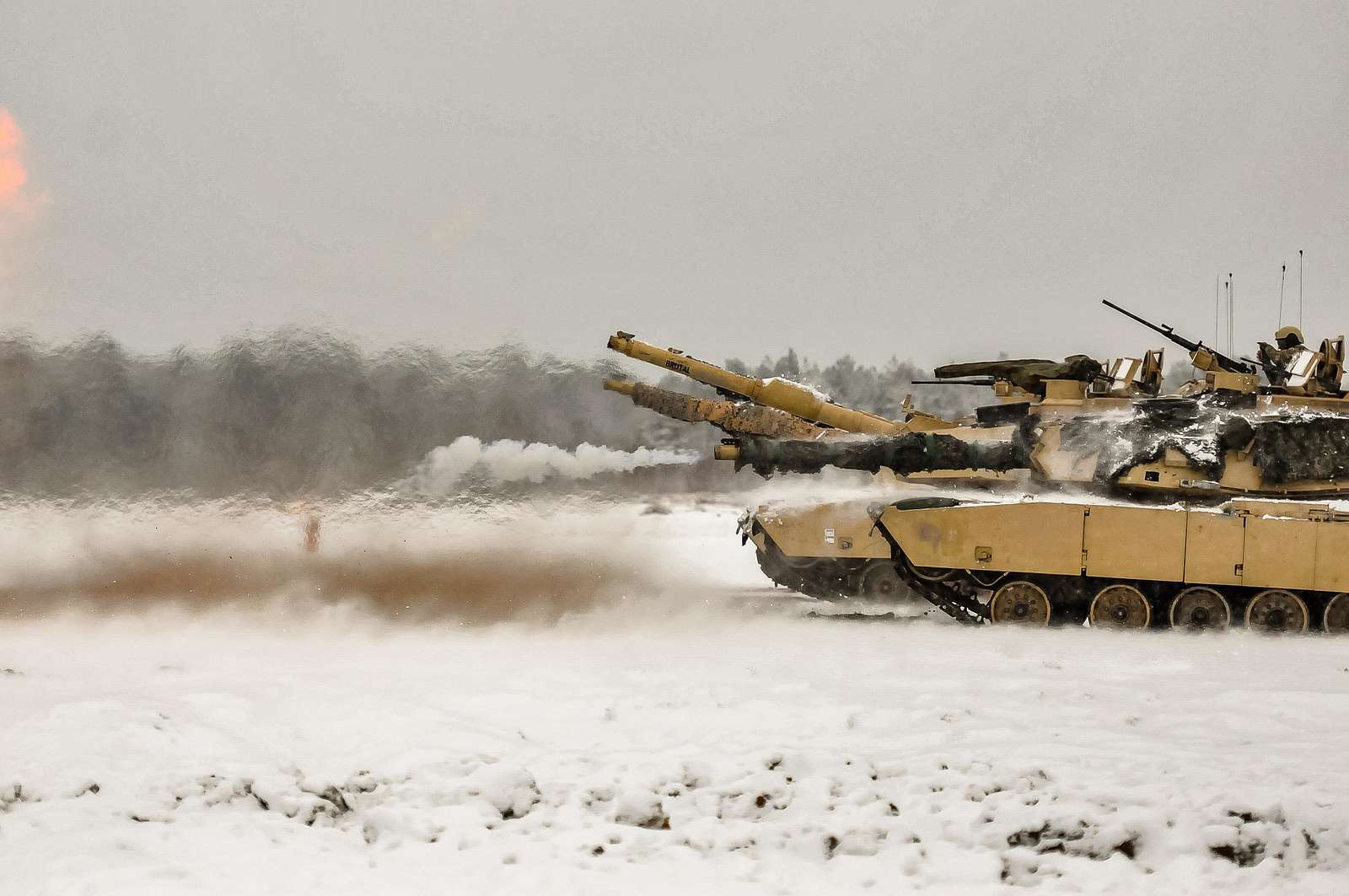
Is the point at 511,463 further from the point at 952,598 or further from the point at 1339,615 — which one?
the point at 1339,615

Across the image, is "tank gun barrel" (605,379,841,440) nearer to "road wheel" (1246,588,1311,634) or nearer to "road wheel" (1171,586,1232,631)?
"road wheel" (1171,586,1232,631)

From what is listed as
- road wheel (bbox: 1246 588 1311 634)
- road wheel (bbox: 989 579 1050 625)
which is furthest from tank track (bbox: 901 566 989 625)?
road wheel (bbox: 1246 588 1311 634)

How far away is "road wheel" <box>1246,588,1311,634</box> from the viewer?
606 inches

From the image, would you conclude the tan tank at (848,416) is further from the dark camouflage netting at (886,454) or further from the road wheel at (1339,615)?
the road wheel at (1339,615)

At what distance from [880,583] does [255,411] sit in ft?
29.8

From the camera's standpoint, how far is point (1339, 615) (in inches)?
611

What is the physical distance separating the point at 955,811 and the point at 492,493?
427 inches

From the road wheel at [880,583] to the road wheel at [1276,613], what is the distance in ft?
15.8

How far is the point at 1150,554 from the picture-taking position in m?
15.3

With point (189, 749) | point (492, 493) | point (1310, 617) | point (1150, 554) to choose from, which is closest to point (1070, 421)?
point (1150, 554)

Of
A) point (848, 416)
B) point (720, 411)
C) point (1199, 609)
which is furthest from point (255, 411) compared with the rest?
point (1199, 609)

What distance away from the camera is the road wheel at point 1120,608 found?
15.7 metres

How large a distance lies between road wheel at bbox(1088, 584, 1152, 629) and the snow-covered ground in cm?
100

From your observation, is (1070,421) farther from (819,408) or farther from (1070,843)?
(1070,843)
